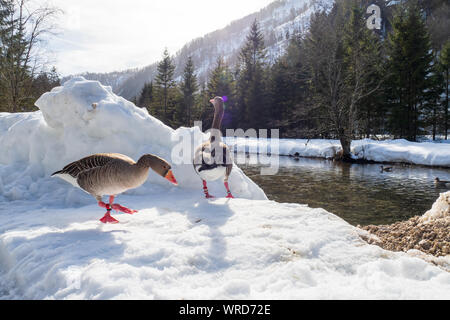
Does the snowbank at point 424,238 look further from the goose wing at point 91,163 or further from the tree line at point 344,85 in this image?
the tree line at point 344,85

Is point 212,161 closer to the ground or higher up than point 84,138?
closer to the ground

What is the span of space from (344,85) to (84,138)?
2977 centimetres

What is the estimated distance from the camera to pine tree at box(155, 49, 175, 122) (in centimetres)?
5397

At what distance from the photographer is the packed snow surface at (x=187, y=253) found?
2.14 m

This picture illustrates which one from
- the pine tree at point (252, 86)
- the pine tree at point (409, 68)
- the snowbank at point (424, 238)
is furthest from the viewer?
the pine tree at point (252, 86)

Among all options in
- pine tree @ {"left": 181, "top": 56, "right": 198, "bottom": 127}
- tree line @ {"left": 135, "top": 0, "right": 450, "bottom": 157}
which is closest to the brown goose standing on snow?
tree line @ {"left": 135, "top": 0, "right": 450, "bottom": 157}

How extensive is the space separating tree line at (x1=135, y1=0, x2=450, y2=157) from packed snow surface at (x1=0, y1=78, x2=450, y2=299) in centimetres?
2126

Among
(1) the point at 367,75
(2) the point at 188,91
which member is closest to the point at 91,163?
(1) the point at 367,75

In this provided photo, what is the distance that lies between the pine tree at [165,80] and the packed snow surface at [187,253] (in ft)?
168

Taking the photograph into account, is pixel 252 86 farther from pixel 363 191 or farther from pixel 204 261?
pixel 204 261

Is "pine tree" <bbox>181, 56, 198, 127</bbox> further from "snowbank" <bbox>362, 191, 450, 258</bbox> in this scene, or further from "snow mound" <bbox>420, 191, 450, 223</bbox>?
"snowbank" <bbox>362, 191, 450, 258</bbox>

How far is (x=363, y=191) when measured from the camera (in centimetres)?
1167

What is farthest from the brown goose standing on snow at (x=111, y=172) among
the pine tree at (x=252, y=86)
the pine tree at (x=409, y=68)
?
the pine tree at (x=252, y=86)
